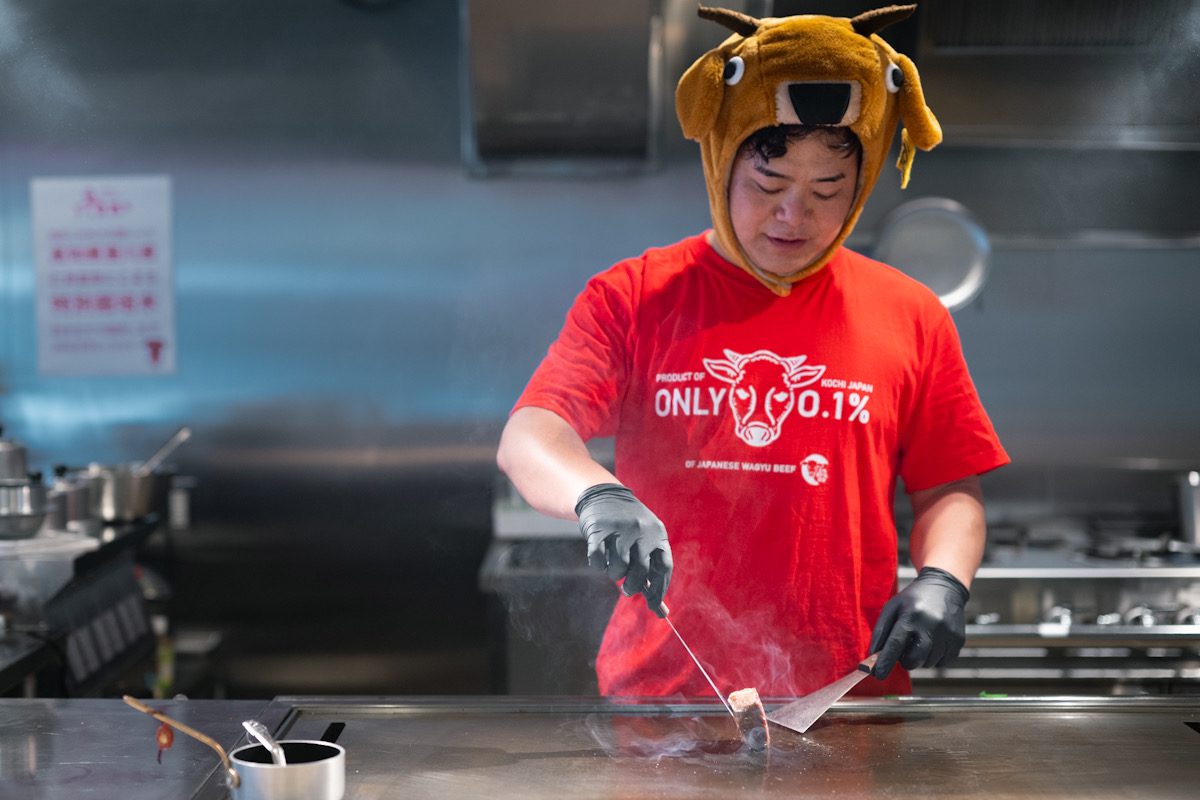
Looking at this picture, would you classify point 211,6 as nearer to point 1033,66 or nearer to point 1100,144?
point 1033,66

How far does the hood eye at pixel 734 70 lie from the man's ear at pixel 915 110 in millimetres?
269

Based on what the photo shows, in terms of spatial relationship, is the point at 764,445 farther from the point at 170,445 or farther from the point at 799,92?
the point at 170,445

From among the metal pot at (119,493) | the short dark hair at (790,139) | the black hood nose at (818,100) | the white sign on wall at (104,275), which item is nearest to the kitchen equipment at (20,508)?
the metal pot at (119,493)

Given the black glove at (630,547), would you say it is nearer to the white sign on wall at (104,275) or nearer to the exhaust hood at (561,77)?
the exhaust hood at (561,77)

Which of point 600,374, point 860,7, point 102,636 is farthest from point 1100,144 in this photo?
point 102,636

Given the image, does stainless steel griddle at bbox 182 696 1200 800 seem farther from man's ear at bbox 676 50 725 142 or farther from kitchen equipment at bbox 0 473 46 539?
kitchen equipment at bbox 0 473 46 539

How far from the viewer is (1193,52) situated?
3.33 metres

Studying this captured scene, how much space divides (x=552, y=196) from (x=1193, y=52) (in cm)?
195

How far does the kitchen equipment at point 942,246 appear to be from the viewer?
11.9 ft

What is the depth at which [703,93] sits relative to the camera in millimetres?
1930

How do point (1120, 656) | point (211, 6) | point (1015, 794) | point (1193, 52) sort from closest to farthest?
point (1015, 794) < point (1120, 656) < point (1193, 52) < point (211, 6)

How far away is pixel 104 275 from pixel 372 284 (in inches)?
35.4

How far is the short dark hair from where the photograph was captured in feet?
6.27

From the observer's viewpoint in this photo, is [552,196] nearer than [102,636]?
No
